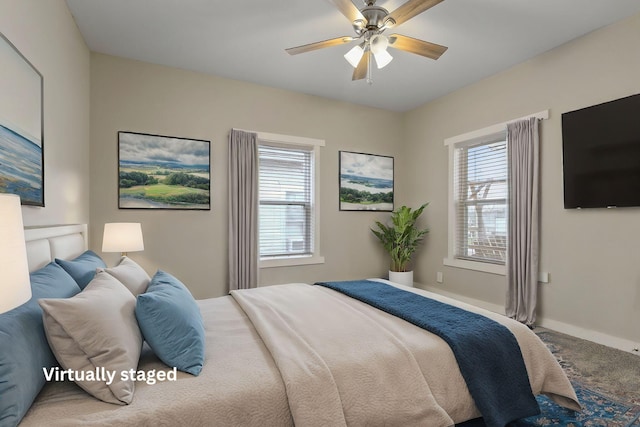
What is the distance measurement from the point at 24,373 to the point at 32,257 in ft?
2.39

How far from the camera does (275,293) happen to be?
2477mm

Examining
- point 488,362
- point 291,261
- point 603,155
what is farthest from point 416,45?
point 291,261

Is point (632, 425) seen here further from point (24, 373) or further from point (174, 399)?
point (24, 373)

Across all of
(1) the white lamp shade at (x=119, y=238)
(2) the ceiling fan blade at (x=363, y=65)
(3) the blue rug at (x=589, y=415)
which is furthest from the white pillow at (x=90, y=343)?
(2) the ceiling fan blade at (x=363, y=65)

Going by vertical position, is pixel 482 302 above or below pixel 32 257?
below

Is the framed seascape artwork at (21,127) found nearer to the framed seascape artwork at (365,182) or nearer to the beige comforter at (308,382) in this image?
the beige comforter at (308,382)

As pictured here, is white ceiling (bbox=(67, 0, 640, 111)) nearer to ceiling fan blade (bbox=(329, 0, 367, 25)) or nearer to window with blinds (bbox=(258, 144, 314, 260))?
ceiling fan blade (bbox=(329, 0, 367, 25))

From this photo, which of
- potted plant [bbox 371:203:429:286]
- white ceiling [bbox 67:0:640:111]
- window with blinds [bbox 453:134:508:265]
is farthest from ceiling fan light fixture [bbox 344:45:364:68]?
potted plant [bbox 371:203:429:286]

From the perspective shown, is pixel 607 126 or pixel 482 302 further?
pixel 482 302

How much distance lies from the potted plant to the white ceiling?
5.71 feet

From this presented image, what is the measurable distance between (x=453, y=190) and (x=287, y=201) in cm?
218

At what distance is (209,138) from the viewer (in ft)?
12.7

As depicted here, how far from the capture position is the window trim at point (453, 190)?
3.85m


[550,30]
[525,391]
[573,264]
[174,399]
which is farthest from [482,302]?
[174,399]
